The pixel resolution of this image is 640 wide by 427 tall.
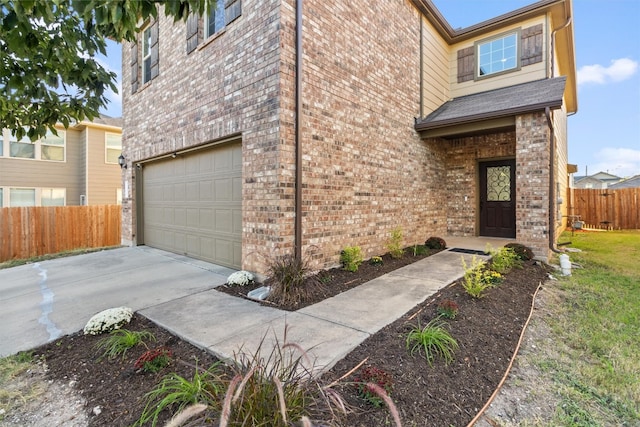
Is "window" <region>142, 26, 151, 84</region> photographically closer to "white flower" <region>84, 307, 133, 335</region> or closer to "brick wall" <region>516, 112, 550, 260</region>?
"white flower" <region>84, 307, 133, 335</region>

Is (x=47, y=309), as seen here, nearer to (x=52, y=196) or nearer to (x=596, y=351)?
(x=596, y=351)

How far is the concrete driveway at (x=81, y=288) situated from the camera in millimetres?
3438

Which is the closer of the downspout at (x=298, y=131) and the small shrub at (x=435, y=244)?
the downspout at (x=298, y=131)

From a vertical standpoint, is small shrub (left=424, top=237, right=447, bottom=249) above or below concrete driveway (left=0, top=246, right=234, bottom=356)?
above

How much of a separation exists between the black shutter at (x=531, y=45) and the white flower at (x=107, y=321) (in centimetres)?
1025

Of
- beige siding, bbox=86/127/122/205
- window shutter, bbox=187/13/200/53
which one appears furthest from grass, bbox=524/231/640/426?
beige siding, bbox=86/127/122/205

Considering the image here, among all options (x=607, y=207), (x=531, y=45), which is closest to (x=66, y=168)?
(x=531, y=45)

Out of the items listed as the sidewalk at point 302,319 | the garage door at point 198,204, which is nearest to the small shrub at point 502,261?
the sidewalk at point 302,319

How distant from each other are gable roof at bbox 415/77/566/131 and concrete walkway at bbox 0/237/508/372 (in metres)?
3.16

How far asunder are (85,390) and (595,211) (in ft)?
61.5

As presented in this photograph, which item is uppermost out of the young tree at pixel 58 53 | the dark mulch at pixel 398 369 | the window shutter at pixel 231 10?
the window shutter at pixel 231 10

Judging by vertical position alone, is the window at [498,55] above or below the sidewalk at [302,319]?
above

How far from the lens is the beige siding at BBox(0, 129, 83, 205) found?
1222cm

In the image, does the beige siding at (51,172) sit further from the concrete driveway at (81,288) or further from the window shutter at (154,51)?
the window shutter at (154,51)
